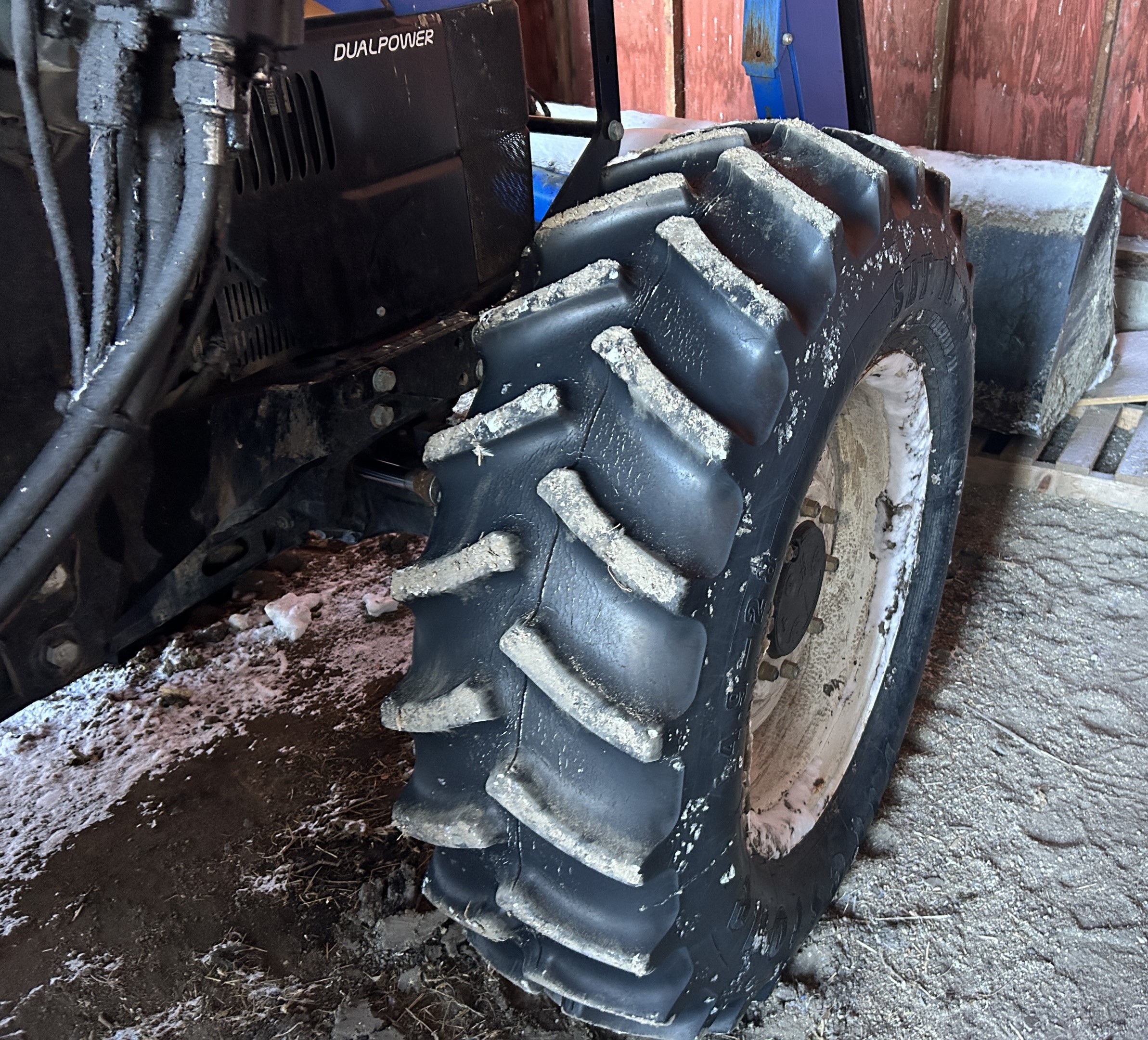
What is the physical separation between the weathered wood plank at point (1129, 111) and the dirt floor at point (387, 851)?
81.5 inches

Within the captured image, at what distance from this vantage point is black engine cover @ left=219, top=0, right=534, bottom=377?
1348 mm

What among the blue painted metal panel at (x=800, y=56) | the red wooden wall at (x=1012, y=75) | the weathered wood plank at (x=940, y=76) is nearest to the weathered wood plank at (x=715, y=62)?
the red wooden wall at (x=1012, y=75)

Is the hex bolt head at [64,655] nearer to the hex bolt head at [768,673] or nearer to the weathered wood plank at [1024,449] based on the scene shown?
the hex bolt head at [768,673]

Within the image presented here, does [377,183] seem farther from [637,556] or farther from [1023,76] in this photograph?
[1023,76]

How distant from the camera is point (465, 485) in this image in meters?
1.14

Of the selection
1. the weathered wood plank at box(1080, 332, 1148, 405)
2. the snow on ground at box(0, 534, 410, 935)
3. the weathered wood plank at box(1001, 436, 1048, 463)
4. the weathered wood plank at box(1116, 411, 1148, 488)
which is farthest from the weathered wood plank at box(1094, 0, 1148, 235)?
the snow on ground at box(0, 534, 410, 935)

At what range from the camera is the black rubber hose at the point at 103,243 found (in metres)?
0.85

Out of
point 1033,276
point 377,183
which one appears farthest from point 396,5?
point 1033,276

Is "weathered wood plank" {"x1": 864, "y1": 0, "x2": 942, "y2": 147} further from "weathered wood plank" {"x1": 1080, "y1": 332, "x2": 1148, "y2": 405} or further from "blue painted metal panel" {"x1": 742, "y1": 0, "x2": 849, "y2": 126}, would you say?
"blue painted metal panel" {"x1": 742, "y1": 0, "x2": 849, "y2": 126}

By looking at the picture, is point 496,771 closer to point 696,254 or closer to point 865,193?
point 696,254

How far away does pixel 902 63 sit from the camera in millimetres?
4328

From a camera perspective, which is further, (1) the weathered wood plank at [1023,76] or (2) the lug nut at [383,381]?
(1) the weathered wood plank at [1023,76]

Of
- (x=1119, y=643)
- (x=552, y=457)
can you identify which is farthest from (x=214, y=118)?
(x=1119, y=643)

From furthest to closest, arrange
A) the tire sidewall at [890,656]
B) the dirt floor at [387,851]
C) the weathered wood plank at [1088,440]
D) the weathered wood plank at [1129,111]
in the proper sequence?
the weathered wood plank at [1129,111] → the weathered wood plank at [1088,440] → the dirt floor at [387,851] → the tire sidewall at [890,656]
